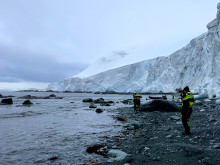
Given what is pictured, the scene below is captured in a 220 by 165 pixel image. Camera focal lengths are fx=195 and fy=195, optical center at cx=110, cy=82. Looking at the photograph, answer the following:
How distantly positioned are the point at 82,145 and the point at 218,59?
3270cm

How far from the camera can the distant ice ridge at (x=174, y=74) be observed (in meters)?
36.9

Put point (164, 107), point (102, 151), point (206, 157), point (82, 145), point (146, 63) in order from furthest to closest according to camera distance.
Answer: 1. point (146, 63)
2. point (164, 107)
3. point (82, 145)
4. point (102, 151)
5. point (206, 157)

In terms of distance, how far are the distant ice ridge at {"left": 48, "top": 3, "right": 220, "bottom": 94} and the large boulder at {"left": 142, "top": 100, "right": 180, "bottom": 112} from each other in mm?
14525

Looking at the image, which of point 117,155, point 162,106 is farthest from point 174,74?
point 117,155

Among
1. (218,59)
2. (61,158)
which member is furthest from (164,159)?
(218,59)

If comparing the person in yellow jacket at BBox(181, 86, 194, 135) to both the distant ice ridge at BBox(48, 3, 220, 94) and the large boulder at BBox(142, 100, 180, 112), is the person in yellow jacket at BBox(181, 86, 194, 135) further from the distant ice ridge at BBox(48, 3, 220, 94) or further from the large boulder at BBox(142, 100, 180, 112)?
the distant ice ridge at BBox(48, 3, 220, 94)

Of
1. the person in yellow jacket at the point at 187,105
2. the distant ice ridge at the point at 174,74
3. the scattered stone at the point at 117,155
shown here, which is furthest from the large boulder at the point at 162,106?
the distant ice ridge at the point at 174,74

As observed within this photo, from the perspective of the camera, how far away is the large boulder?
17234 millimetres

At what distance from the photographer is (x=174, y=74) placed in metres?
73.2

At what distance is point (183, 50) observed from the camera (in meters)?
76.8

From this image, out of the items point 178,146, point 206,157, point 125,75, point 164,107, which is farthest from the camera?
point 125,75

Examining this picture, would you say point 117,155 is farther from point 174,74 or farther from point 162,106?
point 174,74

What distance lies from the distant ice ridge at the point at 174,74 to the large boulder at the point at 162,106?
14.5 meters

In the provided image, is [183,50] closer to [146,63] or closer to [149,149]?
[146,63]
